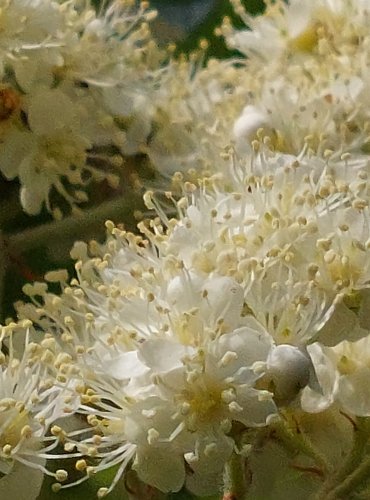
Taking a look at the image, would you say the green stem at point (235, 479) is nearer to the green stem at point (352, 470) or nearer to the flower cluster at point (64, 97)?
the green stem at point (352, 470)

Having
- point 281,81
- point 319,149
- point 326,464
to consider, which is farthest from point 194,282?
point 281,81

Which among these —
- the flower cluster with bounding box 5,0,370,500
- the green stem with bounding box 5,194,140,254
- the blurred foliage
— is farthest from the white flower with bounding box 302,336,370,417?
the green stem with bounding box 5,194,140,254

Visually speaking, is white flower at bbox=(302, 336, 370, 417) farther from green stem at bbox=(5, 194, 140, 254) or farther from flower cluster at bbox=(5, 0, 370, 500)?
green stem at bbox=(5, 194, 140, 254)

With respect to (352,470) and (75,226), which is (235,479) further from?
(75,226)

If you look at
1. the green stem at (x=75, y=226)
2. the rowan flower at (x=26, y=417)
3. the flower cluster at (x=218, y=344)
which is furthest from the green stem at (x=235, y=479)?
the green stem at (x=75, y=226)

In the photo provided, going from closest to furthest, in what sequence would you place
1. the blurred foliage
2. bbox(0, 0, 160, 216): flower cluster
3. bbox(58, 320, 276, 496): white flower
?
1. bbox(58, 320, 276, 496): white flower
2. the blurred foliage
3. bbox(0, 0, 160, 216): flower cluster

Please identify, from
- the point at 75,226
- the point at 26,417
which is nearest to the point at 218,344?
the point at 26,417

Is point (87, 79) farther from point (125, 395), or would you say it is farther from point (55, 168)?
point (125, 395)
